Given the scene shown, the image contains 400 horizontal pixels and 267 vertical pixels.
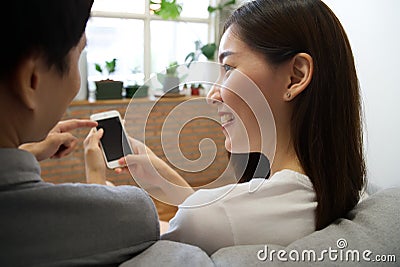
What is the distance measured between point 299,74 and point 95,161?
1.87 ft

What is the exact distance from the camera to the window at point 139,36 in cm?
355

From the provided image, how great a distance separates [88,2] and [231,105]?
1.61 feet

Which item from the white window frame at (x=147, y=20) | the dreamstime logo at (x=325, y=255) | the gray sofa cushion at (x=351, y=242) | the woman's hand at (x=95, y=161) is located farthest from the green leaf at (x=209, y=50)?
the dreamstime logo at (x=325, y=255)

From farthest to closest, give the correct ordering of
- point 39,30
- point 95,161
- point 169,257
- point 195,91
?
point 195,91
point 95,161
point 169,257
point 39,30

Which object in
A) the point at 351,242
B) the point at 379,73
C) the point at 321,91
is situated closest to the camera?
the point at 351,242

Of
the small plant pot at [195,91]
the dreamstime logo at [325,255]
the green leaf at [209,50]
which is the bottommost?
the dreamstime logo at [325,255]

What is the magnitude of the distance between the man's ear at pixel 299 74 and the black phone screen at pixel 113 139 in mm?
477

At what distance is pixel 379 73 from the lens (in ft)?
8.31

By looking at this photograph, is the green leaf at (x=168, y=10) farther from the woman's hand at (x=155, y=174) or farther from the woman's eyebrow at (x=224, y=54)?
the woman's eyebrow at (x=224, y=54)

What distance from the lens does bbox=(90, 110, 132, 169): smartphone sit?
1.17 metres

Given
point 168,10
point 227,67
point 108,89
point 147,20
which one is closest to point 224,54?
point 227,67

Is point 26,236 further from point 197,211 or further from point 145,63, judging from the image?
point 145,63

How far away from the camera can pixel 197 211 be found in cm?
80

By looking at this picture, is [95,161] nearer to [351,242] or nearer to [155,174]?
[155,174]
